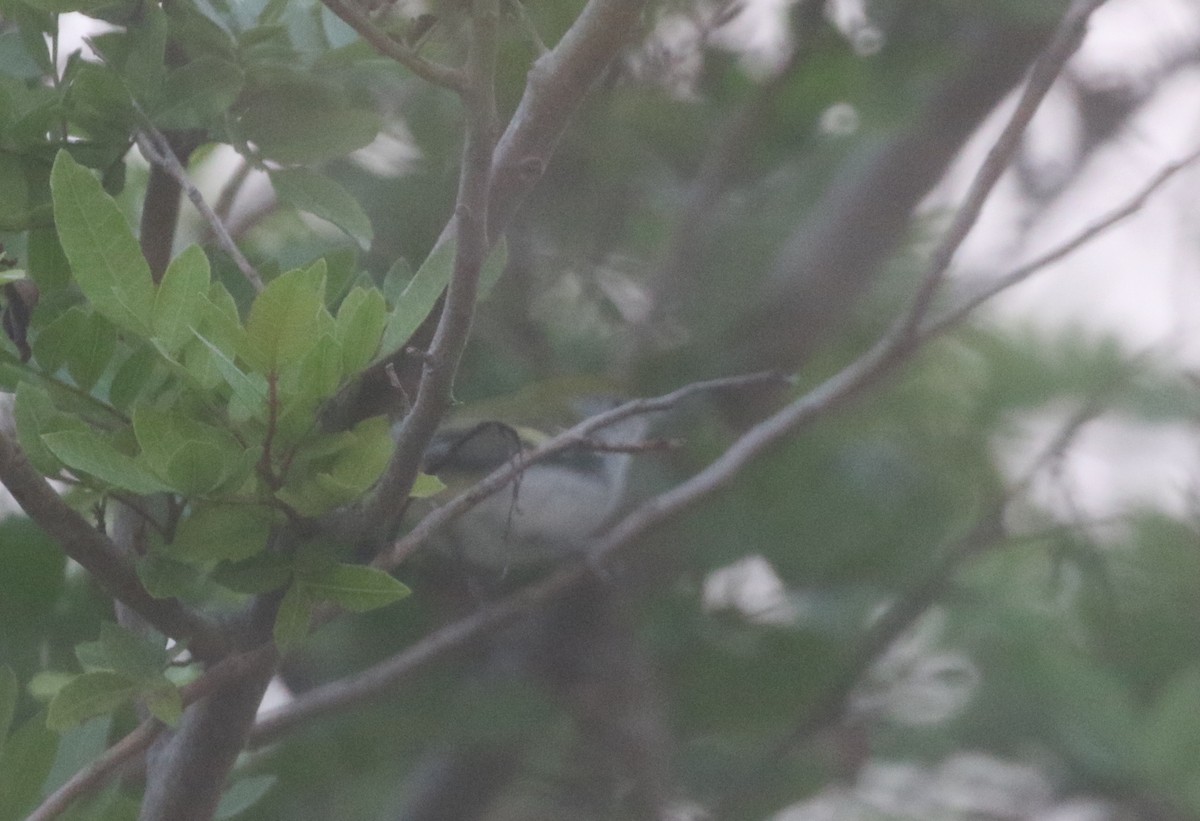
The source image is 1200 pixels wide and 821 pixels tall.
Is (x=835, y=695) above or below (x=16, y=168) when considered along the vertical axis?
above

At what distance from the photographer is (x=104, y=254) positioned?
0.34 metres

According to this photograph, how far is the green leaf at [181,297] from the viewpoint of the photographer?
33 cm

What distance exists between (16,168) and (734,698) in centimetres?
56

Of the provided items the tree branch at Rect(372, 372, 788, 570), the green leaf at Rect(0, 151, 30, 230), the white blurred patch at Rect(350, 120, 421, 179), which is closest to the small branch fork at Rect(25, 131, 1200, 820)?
the tree branch at Rect(372, 372, 788, 570)

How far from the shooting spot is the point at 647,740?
0.77 m

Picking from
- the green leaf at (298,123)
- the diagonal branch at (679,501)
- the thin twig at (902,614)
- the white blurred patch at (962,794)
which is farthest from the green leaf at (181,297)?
the white blurred patch at (962,794)

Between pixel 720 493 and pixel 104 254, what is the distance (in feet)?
1.45

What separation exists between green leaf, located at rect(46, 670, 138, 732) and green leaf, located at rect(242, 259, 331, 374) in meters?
0.10

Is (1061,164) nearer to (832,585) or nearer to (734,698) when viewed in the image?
(832,585)

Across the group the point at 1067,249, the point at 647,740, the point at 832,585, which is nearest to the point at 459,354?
the point at 1067,249

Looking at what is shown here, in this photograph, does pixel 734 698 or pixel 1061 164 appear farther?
pixel 1061 164

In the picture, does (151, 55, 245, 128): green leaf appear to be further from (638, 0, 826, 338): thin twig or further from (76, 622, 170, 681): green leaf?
(638, 0, 826, 338): thin twig

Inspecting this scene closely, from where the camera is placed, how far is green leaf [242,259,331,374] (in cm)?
32

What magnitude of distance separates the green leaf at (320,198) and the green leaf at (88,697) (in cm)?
15
